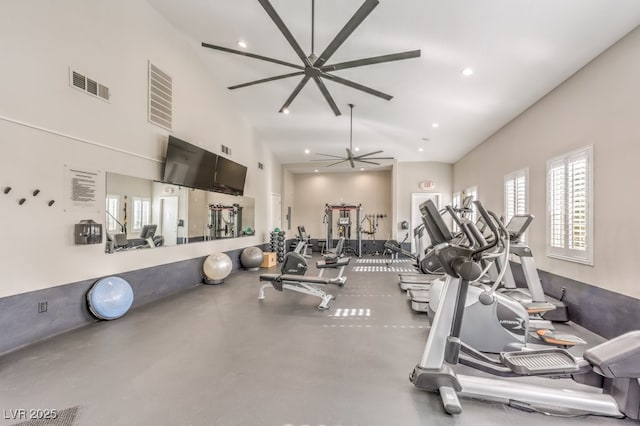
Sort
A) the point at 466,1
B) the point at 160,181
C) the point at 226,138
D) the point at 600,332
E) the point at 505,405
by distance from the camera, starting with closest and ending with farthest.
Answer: the point at 505,405, the point at 466,1, the point at 600,332, the point at 160,181, the point at 226,138

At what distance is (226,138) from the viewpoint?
269 inches

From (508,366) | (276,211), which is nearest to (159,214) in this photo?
(508,366)

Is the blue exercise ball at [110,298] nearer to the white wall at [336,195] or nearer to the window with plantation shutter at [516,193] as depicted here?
the window with plantation shutter at [516,193]

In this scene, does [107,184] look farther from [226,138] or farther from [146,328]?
[226,138]

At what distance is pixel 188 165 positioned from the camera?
5.24m

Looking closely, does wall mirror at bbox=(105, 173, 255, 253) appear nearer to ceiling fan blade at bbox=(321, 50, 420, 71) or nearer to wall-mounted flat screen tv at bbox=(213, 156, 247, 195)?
wall-mounted flat screen tv at bbox=(213, 156, 247, 195)

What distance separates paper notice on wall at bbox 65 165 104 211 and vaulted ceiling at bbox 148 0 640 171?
9.54ft

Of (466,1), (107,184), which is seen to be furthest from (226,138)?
(466,1)

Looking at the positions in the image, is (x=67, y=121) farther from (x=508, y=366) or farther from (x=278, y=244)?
(x=278, y=244)

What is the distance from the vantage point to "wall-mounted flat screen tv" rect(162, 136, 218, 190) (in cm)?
484

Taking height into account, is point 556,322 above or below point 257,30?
below

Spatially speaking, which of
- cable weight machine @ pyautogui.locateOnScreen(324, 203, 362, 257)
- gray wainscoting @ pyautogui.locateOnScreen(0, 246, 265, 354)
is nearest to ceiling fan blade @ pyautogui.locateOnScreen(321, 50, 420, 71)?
gray wainscoting @ pyautogui.locateOnScreen(0, 246, 265, 354)

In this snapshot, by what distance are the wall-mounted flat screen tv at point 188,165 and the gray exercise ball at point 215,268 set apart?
1445 mm

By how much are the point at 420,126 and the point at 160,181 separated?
5.63m
